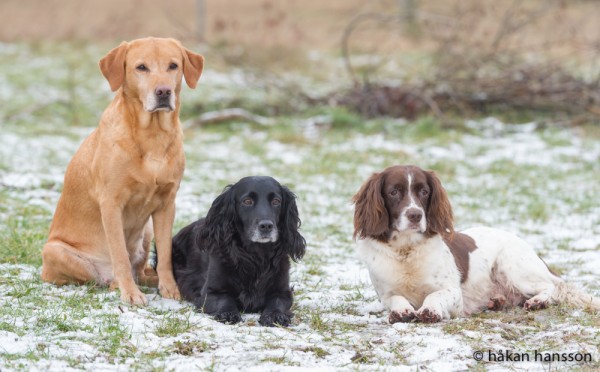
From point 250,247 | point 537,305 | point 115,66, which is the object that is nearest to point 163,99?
point 115,66

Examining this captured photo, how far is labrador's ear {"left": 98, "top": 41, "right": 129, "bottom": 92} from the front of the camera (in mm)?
4840

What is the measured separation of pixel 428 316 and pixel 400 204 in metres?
0.69

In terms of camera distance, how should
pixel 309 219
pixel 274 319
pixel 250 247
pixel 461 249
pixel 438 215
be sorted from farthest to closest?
pixel 309 219 → pixel 461 249 → pixel 438 215 → pixel 250 247 → pixel 274 319

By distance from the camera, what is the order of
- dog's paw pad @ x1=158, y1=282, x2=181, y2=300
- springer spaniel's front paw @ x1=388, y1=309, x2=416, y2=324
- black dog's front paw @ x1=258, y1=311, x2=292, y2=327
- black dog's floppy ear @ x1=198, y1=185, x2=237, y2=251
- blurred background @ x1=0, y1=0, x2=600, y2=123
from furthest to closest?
blurred background @ x1=0, y1=0, x2=600, y2=123
dog's paw pad @ x1=158, y1=282, x2=181, y2=300
black dog's floppy ear @ x1=198, y1=185, x2=237, y2=251
springer spaniel's front paw @ x1=388, y1=309, x2=416, y2=324
black dog's front paw @ x1=258, y1=311, x2=292, y2=327

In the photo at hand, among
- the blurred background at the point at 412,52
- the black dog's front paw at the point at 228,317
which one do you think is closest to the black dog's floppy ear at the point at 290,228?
the black dog's front paw at the point at 228,317

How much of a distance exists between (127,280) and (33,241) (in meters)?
1.73

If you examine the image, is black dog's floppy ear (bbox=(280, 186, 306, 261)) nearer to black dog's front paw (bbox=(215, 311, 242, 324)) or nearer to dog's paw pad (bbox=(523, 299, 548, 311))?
black dog's front paw (bbox=(215, 311, 242, 324))

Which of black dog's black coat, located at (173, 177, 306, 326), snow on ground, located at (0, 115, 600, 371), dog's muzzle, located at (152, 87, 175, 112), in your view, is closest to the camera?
snow on ground, located at (0, 115, 600, 371)

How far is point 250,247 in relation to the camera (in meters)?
4.60

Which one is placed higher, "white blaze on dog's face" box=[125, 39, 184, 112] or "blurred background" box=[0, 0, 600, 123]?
"blurred background" box=[0, 0, 600, 123]

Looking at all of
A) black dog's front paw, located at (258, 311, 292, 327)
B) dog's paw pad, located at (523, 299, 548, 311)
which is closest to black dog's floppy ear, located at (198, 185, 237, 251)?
black dog's front paw, located at (258, 311, 292, 327)

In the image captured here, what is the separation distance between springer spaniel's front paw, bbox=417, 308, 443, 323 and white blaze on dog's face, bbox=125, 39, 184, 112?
1.95 meters

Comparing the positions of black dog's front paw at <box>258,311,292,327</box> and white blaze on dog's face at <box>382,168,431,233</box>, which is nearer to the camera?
black dog's front paw at <box>258,311,292,327</box>

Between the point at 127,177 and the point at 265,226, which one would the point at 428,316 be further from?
the point at 127,177
